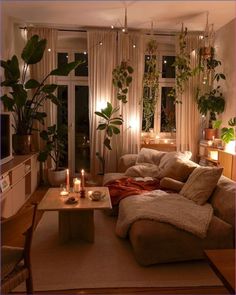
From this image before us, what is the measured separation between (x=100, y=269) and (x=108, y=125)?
3344mm

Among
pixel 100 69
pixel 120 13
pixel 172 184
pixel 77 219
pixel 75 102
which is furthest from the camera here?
pixel 75 102

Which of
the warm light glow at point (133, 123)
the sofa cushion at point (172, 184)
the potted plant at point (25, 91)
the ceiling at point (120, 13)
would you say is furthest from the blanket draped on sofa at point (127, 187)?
the ceiling at point (120, 13)

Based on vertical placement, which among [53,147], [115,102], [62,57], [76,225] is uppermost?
[62,57]

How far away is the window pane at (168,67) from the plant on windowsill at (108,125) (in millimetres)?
1365

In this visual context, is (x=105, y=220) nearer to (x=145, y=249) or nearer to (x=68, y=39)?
(x=145, y=249)

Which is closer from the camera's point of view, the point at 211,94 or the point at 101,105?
the point at 211,94

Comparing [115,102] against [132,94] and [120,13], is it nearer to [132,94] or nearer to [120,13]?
[132,94]

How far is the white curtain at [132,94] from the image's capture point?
18.4ft

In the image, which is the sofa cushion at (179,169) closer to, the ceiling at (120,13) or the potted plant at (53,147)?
the potted plant at (53,147)

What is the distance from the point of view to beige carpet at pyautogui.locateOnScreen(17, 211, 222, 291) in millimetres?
2355

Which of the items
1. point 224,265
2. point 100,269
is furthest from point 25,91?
point 224,265

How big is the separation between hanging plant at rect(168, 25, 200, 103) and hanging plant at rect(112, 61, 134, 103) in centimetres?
89

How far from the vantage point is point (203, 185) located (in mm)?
3254

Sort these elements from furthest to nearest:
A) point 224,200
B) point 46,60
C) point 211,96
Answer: point 46,60, point 211,96, point 224,200
